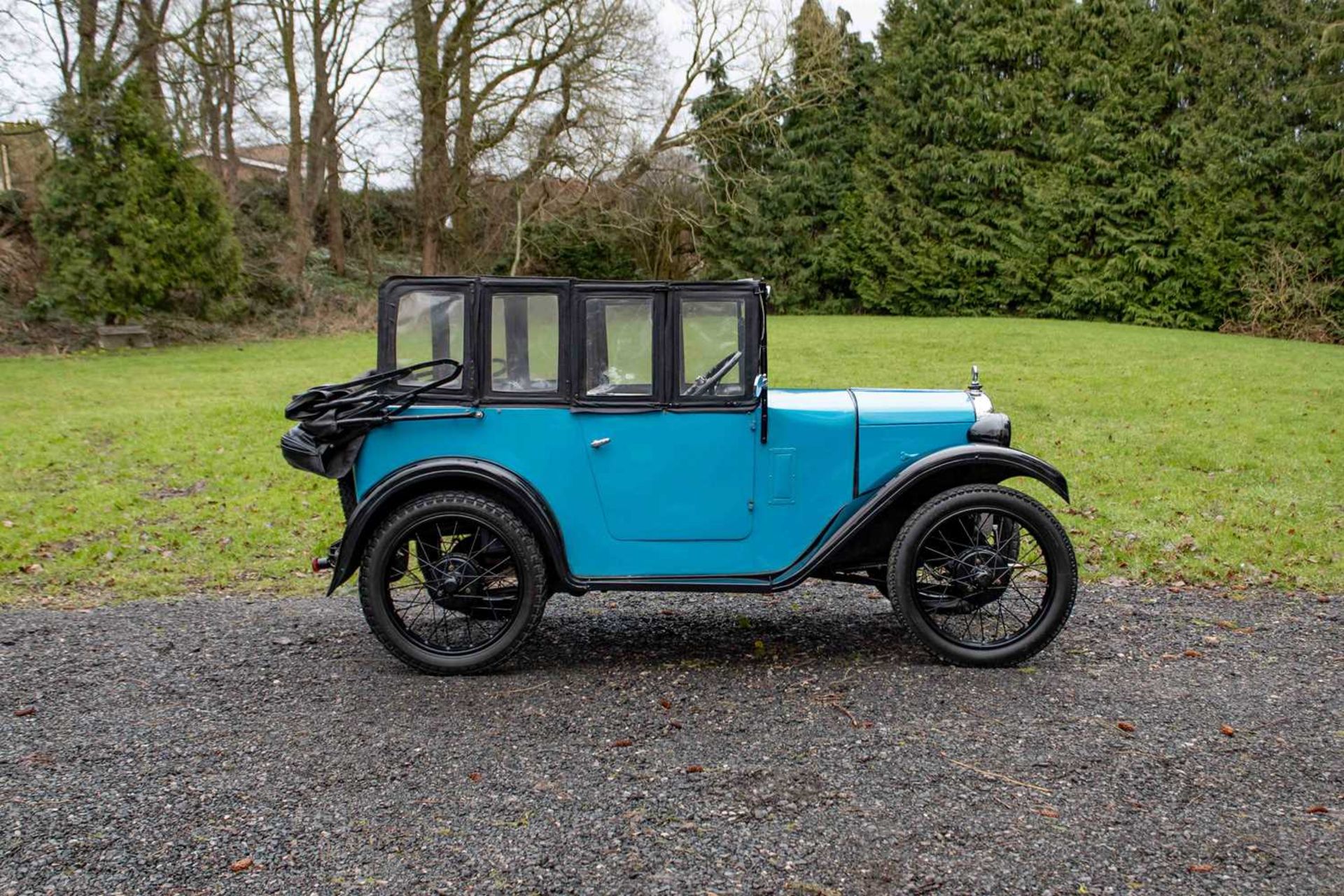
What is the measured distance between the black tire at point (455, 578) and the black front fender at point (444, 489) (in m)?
0.05

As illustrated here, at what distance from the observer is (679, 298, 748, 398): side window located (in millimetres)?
4293

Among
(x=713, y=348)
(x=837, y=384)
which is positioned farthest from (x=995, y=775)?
(x=837, y=384)

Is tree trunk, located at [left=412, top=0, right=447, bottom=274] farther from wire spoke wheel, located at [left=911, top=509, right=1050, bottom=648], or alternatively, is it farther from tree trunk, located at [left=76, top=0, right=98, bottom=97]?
wire spoke wheel, located at [left=911, top=509, right=1050, bottom=648]

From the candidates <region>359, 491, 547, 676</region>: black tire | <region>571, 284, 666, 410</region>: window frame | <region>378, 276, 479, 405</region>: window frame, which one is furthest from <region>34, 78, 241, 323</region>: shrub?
<region>571, 284, 666, 410</region>: window frame

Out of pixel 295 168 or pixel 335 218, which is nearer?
pixel 295 168

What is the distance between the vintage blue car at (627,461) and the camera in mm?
4215

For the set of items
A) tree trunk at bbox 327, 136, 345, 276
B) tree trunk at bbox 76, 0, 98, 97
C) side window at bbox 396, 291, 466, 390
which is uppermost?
tree trunk at bbox 76, 0, 98, 97

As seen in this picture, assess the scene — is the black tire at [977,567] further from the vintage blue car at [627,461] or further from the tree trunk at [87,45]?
the tree trunk at [87,45]

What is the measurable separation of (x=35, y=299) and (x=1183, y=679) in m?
20.7

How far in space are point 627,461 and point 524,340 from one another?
733 mm

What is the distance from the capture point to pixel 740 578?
4.36m

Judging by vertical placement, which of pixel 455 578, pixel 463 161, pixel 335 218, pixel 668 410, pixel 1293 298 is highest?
pixel 463 161

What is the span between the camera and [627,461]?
428cm

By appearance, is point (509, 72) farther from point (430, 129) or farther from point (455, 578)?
point (455, 578)
